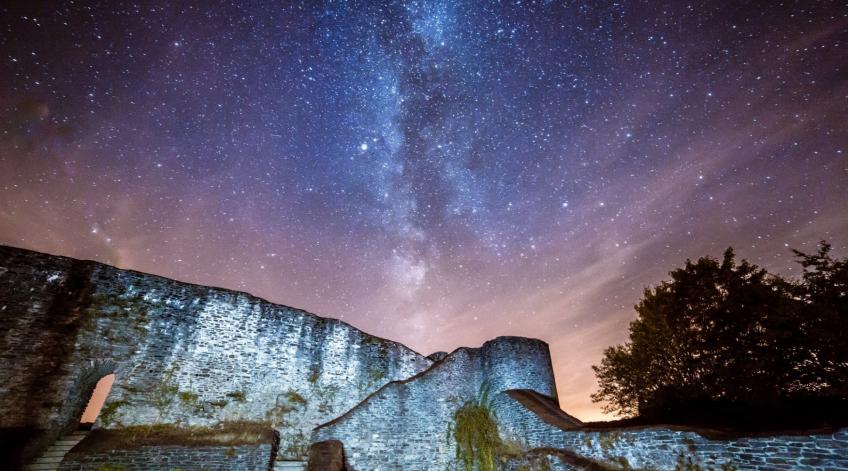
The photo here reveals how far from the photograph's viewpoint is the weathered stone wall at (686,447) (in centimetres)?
566

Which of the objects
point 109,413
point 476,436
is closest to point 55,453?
point 109,413

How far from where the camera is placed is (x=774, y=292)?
14766mm

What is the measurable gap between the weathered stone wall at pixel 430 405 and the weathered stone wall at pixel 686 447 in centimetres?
267

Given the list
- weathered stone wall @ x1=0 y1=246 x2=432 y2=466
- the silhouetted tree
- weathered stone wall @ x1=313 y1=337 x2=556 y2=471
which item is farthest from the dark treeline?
weathered stone wall @ x1=0 y1=246 x2=432 y2=466

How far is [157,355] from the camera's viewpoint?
10.5 m

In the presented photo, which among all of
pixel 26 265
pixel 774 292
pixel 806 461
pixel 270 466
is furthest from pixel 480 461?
pixel 26 265

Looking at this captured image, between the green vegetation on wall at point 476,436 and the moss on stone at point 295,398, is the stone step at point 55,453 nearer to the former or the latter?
the moss on stone at point 295,398

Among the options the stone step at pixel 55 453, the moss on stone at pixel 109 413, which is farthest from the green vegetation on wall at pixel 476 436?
the stone step at pixel 55 453

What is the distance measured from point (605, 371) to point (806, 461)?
15610mm

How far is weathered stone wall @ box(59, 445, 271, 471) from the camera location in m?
8.33

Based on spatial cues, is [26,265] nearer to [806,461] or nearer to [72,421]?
[72,421]

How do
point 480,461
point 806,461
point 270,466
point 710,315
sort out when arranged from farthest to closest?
point 710,315
point 480,461
point 270,466
point 806,461

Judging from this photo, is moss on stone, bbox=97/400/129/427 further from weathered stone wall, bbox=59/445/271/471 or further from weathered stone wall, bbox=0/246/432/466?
weathered stone wall, bbox=59/445/271/471

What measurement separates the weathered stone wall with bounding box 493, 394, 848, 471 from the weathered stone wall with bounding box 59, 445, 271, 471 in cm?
880
